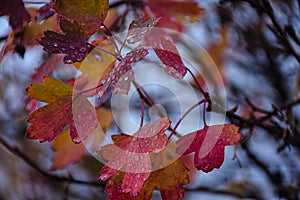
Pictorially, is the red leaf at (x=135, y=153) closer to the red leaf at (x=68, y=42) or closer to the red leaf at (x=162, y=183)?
the red leaf at (x=162, y=183)

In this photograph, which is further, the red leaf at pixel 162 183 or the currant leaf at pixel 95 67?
the currant leaf at pixel 95 67

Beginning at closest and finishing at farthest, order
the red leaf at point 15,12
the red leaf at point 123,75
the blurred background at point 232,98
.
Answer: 1. the red leaf at point 123,75
2. the red leaf at point 15,12
3. the blurred background at point 232,98

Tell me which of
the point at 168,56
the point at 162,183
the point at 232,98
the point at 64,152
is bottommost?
the point at 232,98

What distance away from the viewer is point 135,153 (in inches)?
30.1

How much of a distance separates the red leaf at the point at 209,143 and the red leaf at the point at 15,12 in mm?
353

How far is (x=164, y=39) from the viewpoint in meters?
0.83

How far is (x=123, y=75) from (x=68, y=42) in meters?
0.10

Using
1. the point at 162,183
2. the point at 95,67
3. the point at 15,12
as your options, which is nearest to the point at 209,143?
the point at 162,183

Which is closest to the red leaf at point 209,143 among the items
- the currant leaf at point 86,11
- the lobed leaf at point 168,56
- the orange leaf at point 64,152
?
the lobed leaf at point 168,56

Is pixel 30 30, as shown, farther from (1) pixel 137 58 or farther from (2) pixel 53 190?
(2) pixel 53 190

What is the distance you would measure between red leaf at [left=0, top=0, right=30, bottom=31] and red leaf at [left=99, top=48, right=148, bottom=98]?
0.29m

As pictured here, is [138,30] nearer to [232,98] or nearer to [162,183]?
[162,183]

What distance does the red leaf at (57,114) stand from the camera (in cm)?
81

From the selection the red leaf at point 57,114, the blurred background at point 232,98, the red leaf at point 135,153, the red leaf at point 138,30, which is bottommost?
the blurred background at point 232,98
